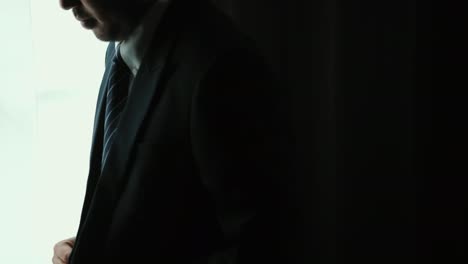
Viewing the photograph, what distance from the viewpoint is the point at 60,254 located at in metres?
0.95

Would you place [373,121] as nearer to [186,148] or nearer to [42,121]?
[186,148]

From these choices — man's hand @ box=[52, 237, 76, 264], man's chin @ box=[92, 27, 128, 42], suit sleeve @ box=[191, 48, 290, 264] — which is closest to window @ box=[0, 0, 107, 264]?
man's hand @ box=[52, 237, 76, 264]

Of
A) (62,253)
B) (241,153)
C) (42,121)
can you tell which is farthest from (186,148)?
(42,121)

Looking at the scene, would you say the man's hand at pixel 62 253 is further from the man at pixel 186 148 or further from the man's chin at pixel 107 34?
the man's chin at pixel 107 34

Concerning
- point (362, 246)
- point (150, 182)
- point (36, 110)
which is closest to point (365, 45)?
point (362, 246)

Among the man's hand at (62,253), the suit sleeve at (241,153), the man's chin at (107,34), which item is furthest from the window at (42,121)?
the suit sleeve at (241,153)

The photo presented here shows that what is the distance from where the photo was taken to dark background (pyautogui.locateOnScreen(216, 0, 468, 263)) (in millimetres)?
992

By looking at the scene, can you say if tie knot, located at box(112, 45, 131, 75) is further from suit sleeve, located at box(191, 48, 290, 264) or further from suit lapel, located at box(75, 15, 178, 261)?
suit sleeve, located at box(191, 48, 290, 264)

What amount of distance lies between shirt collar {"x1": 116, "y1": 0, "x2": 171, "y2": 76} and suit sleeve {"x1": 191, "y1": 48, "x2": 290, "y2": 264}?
0.15 m

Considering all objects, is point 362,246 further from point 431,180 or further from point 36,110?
point 36,110

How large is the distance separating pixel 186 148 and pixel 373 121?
440 millimetres

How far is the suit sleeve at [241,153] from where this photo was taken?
70 cm

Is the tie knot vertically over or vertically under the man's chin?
under

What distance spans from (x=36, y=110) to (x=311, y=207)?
2.47 ft
